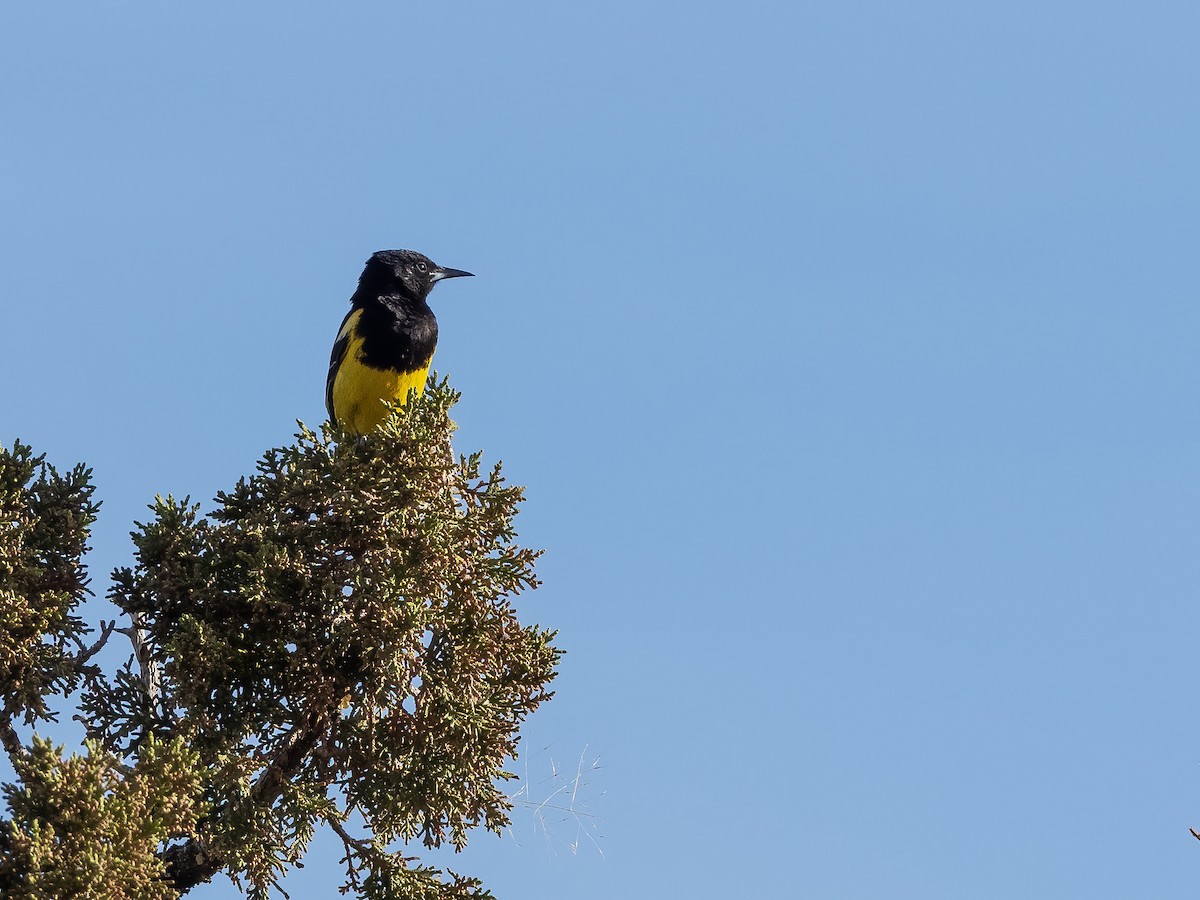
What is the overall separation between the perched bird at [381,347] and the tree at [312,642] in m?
2.85

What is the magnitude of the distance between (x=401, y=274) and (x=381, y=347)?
116cm

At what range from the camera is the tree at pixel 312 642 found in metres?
8.00

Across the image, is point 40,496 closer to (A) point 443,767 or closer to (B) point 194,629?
(B) point 194,629

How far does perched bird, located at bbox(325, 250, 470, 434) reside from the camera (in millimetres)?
11547

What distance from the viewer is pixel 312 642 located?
26.5 ft


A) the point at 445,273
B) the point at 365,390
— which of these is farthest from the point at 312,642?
the point at 445,273

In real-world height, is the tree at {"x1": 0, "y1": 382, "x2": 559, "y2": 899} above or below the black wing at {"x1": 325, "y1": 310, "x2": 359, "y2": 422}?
below

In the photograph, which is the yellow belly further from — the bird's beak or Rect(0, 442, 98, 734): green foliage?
Rect(0, 442, 98, 734): green foliage

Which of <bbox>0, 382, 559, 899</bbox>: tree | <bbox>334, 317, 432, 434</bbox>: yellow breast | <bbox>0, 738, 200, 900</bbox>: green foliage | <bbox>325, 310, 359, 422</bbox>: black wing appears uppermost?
<bbox>325, 310, 359, 422</bbox>: black wing

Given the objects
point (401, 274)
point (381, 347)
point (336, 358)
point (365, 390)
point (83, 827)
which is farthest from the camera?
point (401, 274)

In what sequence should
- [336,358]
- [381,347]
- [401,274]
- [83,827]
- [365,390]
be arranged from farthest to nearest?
[401,274] < [336,358] < [381,347] < [365,390] < [83,827]

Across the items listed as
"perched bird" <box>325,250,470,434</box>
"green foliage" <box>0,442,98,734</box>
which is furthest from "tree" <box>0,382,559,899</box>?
"perched bird" <box>325,250,470,434</box>

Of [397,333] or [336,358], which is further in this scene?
[336,358]

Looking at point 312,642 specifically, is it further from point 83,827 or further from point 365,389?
point 365,389
